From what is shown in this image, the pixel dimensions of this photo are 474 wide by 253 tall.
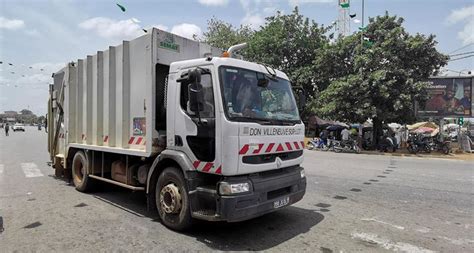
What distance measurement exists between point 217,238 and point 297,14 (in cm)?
2900

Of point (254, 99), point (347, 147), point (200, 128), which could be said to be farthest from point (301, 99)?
point (347, 147)

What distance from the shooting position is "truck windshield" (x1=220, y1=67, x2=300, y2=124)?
4602 mm

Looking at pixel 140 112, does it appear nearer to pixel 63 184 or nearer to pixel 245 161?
pixel 245 161

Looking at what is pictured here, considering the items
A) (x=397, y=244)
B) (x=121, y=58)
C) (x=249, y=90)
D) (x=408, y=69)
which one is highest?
(x=408, y=69)

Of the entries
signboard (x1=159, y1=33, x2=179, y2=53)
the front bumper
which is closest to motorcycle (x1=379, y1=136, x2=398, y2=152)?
the front bumper

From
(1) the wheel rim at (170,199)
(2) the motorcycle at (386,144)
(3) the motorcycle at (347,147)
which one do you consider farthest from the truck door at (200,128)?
(2) the motorcycle at (386,144)

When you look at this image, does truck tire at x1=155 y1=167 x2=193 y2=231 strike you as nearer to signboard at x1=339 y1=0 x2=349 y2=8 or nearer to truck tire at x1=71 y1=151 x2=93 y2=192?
truck tire at x1=71 y1=151 x2=93 y2=192

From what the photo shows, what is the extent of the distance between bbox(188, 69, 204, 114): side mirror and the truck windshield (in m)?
0.33

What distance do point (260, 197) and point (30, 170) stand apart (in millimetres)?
10421

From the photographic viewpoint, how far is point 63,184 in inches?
353

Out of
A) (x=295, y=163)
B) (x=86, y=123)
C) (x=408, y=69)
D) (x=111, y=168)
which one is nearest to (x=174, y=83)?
(x=295, y=163)

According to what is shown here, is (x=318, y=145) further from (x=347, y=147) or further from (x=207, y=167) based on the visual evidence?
(x=207, y=167)

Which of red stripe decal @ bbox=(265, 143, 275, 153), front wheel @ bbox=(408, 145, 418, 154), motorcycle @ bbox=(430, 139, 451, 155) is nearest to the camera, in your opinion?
red stripe decal @ bbox=(265, 143, 275, 153)

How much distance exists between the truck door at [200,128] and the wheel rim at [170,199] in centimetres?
56
